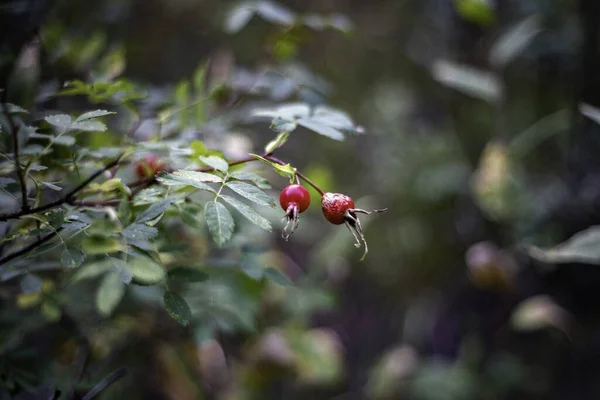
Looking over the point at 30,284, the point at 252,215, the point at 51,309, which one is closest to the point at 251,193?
the point at 252,215

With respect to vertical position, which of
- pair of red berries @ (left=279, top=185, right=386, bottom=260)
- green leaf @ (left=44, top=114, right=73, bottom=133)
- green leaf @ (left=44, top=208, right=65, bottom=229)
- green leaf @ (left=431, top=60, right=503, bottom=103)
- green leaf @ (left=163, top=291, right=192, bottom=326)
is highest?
green leaf @ (left=44, top=114, right=73, bottom=133)

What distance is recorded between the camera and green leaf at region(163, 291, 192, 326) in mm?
487

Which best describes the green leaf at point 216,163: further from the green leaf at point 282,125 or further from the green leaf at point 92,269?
the green leaf at point 92,269

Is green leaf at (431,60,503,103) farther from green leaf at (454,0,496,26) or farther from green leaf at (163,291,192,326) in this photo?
green leaf at (163,291,192,326)

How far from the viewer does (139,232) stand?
459 millimetres

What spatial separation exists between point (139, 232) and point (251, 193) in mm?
118

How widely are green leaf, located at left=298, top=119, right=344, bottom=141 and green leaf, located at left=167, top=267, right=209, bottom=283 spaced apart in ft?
0.71

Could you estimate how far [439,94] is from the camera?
197cm

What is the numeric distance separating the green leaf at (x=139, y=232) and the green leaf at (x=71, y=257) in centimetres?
5

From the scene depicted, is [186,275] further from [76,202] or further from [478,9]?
[478,9]

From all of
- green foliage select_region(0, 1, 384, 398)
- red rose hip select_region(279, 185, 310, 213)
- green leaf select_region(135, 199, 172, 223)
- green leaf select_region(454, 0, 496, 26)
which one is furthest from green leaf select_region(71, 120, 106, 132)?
green leaf select_region(454, 0, 496, 26)

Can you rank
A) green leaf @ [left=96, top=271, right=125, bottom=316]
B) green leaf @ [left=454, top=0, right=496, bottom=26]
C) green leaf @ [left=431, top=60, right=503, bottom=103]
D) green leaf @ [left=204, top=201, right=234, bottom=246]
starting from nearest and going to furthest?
green leaf @ [left=204, top=201, right=234, bottom=246] < green leaf @ [left=96, top=271, right=125, bottom=316] < green leaf @ [left=454, top=0, right=496, bottom=26] < green leaf @ [left=431, top=60, right=503, bottom=103]

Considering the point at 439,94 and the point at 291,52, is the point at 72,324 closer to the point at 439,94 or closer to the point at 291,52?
the point at 291,52

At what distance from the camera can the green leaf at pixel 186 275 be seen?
545mm
